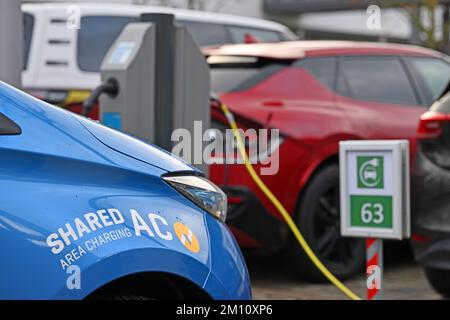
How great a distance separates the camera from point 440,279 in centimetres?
558

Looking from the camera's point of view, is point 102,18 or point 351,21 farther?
point 351,21

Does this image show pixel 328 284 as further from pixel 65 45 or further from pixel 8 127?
pixel 8 127

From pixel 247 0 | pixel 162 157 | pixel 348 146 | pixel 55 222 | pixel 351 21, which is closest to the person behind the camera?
pixel 55 222

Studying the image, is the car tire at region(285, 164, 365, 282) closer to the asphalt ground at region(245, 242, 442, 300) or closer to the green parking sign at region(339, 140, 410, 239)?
the asphalt ground at region(245, 242, 442, 300)

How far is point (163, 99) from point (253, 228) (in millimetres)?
1399

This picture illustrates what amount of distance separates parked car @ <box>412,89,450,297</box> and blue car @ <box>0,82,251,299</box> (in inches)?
78.5

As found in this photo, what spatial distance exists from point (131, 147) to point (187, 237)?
0.38 metres

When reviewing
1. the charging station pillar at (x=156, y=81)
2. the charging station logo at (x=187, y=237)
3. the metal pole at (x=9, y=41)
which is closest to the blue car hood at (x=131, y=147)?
the charging station logo at (x=187, y=237)

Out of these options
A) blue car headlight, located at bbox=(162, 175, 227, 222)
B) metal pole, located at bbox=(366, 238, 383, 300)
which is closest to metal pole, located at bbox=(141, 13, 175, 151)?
metal pole, located at bbox=(366, 238, 383, 300)

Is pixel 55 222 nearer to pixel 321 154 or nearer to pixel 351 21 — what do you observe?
pixel 321 154

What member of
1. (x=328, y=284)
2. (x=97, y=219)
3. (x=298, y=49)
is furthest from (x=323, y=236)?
(x=97, y=219)

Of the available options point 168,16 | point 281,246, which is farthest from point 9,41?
point 281,246

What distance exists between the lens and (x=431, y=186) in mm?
5031

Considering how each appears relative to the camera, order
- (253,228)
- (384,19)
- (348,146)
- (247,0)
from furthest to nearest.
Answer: (384,19), (247,0), (253,228), (348,146)
